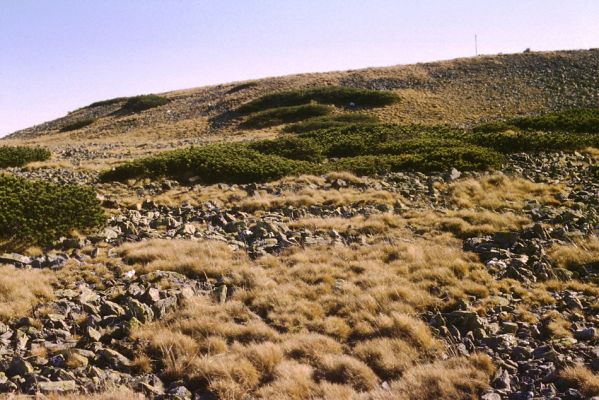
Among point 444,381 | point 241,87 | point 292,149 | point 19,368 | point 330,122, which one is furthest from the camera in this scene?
point 241,87

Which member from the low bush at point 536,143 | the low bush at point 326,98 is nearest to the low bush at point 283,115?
the low bush at point 326,98

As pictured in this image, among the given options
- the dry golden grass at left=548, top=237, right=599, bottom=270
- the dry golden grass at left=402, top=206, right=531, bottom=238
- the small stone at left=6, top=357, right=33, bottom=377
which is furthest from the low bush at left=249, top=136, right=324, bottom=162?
the small stone at left=6, top=357, right=33, bottom=377

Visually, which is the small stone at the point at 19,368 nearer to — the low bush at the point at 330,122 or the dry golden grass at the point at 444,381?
the dry golden grass at the point at 444,381

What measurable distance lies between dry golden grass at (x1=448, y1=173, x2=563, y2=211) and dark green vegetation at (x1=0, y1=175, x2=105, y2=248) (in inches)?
365

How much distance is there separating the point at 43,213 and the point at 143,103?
46566 millimetres

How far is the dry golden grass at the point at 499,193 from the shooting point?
12196mm

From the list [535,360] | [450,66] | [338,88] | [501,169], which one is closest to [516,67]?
[450,66]

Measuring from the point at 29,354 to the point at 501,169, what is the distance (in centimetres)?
1531

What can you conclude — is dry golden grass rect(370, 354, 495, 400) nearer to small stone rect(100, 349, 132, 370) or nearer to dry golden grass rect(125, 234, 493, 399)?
dry golden grass rect(125, 234, 493, 399)

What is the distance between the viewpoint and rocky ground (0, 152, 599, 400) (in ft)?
16.8

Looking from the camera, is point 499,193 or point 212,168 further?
point 212,168

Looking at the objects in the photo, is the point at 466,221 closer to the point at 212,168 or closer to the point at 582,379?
the point at 582,379

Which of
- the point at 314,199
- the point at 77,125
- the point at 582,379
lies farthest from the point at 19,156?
the point at 77,125

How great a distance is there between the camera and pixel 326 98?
43438mm
